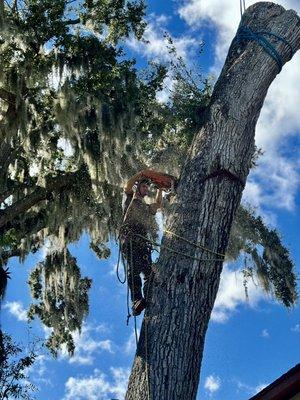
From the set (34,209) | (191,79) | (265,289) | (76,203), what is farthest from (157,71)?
(265,289)

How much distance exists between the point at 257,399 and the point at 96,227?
9977mm

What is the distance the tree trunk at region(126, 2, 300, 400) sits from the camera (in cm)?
450

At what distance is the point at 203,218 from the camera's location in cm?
507

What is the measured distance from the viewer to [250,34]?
611cm

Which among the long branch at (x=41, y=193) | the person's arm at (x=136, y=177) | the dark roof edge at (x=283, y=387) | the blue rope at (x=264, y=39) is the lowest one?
the dark roof edge at (x=283, y=387)

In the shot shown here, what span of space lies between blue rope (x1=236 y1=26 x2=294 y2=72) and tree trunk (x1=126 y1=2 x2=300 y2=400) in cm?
4

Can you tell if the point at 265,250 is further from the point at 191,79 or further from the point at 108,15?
the point at 108,15

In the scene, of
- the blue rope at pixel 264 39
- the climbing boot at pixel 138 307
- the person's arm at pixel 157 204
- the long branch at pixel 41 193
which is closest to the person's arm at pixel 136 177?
the person's arm at pixel 157 204

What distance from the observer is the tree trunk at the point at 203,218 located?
4.50m

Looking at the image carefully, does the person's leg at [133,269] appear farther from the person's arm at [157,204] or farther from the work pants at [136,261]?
the person's arm at [157,204]

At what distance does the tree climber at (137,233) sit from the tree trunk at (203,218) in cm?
84

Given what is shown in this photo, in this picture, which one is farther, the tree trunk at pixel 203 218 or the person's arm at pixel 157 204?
the person's arm at pixel 157 204

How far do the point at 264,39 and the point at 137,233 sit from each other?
231cm

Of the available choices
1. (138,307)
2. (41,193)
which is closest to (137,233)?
(138,307)
